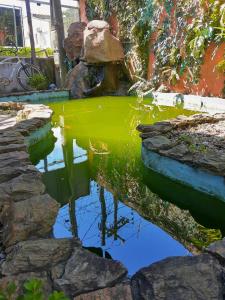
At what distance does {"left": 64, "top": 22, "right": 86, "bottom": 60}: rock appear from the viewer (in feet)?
37.4

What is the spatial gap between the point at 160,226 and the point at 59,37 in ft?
33.4

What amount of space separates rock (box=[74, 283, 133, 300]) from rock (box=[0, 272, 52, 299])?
0.47ft

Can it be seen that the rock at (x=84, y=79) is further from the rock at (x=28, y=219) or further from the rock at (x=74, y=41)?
the rock at (x=28, y=219)

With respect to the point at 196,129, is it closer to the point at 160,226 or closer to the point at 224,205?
the point at 224,205

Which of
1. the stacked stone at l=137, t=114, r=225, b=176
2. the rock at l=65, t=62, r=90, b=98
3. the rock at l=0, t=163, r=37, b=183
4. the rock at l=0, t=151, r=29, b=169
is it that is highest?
the rock at l=65, t=62, r=90, b=98

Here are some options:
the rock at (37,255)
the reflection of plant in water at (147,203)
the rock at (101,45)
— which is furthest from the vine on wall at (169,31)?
the rock at (37,255)

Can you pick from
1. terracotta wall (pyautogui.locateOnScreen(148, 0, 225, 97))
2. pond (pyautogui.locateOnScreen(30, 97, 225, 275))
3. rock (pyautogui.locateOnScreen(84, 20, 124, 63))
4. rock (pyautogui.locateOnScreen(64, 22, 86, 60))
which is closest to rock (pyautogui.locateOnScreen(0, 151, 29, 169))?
pond (pyautogui.locateOnScreen(30, 97, 225, 275))

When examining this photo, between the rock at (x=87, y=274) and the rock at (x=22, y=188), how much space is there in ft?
2.53

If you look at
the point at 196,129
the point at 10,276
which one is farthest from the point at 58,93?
the point at 10,276

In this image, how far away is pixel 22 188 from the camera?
2.24 meters

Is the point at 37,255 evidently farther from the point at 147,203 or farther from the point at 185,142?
the point at 185,142

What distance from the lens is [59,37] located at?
11.4 m

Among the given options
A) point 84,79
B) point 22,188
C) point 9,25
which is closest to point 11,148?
point 22,188

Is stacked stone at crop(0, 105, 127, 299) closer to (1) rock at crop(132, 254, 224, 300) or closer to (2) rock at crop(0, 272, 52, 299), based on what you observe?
(2) rock at crop(0, 272, 52, 299)
